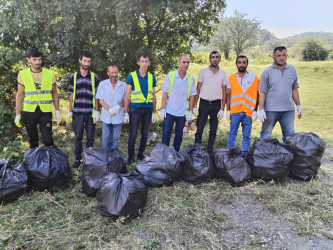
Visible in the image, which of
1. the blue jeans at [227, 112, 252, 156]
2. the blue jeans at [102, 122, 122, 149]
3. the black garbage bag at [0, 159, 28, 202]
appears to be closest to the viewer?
the black garbage bag at [0, 159, 28, 202]

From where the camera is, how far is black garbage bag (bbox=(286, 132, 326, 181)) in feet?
11.1

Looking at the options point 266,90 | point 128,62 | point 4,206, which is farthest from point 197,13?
point 4,206

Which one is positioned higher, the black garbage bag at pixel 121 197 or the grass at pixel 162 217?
the black garbage bag at pixel 121 197

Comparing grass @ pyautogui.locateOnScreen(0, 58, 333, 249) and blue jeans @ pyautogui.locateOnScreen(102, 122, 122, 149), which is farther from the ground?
blue jeans @ pyautogui.locateOnScreen(102, 122, 122, 149)

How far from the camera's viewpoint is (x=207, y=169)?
3324 mm

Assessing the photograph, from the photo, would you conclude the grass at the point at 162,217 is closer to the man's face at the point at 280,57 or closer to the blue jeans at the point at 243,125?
the blue jeans at the point at 243,125

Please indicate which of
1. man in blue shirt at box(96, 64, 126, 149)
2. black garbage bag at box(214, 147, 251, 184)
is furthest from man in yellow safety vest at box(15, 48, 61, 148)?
black garbage bag at box(214, 147, 251, 184)

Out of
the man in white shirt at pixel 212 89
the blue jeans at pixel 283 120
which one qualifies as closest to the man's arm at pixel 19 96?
the man in white shirt at pixel 212 89

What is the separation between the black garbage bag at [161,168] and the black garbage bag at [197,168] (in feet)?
0.36

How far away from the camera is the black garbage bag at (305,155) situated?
11.1 feet

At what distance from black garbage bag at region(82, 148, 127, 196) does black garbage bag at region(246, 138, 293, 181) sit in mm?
1794

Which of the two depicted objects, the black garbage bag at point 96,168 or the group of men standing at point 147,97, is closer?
the black garbage bag at point 96,168

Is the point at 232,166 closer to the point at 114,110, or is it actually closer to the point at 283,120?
the point at 283,120

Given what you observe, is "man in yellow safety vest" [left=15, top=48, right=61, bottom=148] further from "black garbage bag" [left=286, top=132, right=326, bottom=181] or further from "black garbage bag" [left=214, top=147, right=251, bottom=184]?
"black garbage bag" [left=286, top=132, right=326, bottom=181]
